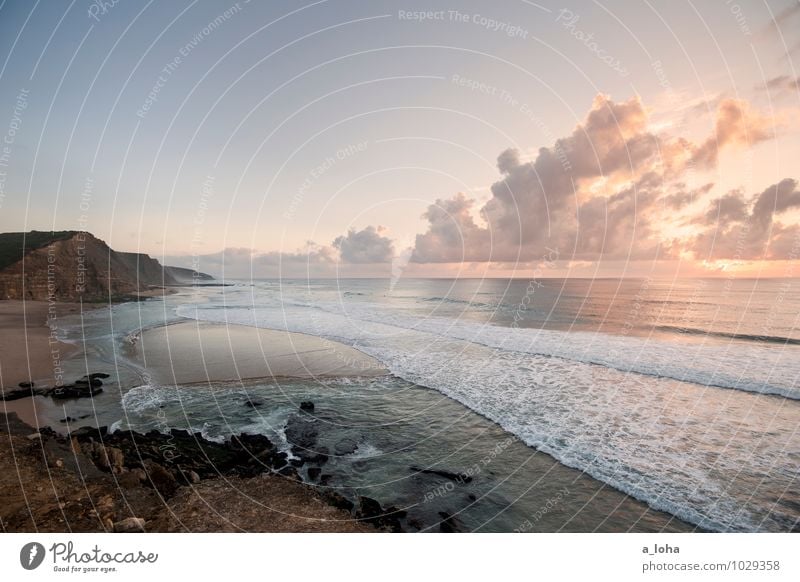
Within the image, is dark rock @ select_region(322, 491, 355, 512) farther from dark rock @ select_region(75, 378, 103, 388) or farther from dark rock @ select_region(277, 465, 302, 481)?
dark rock @ select_region(75, 378, 103, 388)

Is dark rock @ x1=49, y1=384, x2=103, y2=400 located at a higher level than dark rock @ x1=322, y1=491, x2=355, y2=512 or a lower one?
higher

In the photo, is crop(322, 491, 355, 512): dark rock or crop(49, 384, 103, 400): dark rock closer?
crop(322, 491, 355, 512): dark rock

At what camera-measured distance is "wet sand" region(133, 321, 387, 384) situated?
17.0 meters

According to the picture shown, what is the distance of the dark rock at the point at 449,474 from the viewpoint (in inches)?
348

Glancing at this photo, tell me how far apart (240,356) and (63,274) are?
51450 millimetres

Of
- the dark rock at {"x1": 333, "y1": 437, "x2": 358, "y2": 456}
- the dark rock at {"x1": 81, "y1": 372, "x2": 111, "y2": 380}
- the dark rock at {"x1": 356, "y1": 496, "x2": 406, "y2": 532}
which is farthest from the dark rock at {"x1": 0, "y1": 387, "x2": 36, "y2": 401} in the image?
the dark rock at {"x1": 356, "y1": 496, "x2": 406, "y2": 532}

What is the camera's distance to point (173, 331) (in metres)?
27.8

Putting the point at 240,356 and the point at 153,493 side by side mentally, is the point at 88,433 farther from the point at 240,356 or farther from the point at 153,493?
the point at 240,356

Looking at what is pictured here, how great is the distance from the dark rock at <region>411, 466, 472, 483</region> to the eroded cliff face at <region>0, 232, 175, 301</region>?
A: 50542 mm

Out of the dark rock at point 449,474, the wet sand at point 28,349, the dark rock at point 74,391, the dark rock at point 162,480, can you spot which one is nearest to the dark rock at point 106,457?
the dark rock at point 162,480

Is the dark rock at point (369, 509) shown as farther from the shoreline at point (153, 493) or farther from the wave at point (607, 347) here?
the wave at point (607, 347)
